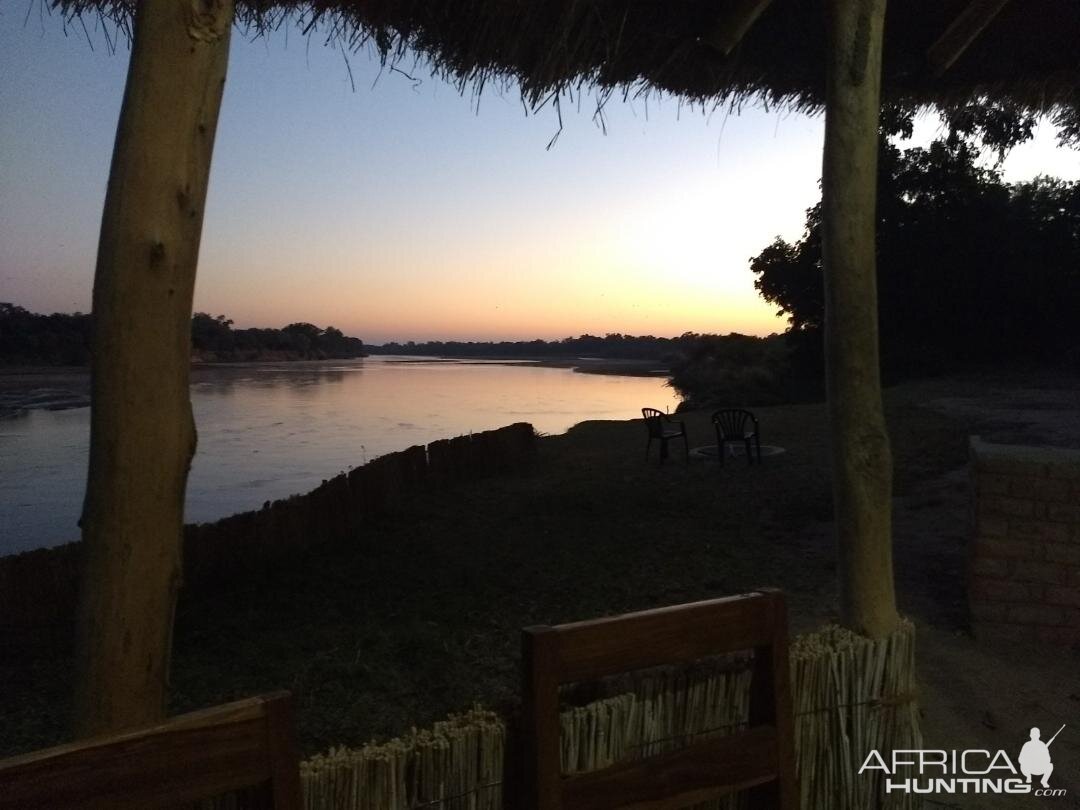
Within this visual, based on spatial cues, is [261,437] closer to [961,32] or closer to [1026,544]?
[961,32]

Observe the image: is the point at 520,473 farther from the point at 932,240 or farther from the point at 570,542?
Answer: the point at 932,240

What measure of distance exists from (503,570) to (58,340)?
99.5ft

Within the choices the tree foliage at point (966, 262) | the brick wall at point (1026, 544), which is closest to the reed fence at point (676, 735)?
the brick wall at point (1026, 544)

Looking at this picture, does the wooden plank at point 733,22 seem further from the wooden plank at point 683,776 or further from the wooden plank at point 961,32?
the wooden plank at point 683,776

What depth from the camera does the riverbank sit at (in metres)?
3.73

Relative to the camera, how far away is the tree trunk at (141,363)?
5.62 ft

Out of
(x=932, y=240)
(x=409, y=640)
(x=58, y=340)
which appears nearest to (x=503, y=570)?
(x=409, y=640)

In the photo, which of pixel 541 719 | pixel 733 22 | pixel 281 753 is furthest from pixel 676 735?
pixel 733 22

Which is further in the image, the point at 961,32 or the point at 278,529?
the point at 278,529

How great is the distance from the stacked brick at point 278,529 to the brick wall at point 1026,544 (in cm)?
419

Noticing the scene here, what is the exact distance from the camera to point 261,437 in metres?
18.5

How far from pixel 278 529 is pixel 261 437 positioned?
41.6 feet

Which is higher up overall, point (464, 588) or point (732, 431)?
point (732, 431)

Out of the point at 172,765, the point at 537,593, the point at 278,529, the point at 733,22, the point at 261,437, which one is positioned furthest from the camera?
the point at 261,437
